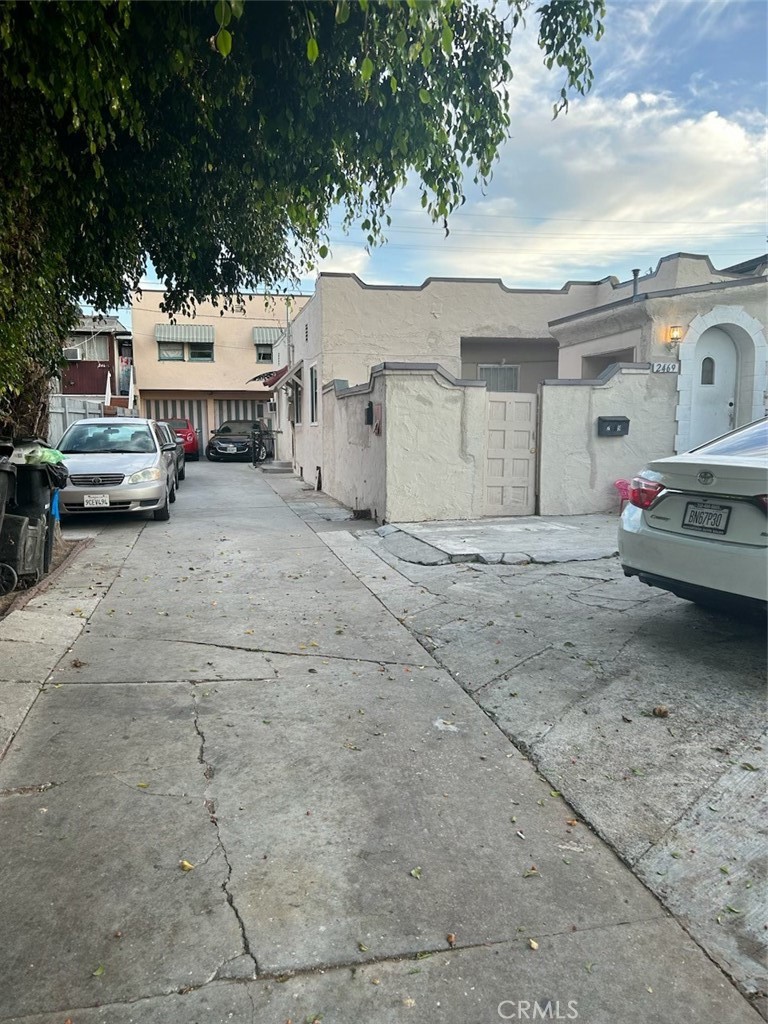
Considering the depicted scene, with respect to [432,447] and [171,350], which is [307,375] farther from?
[171,350]

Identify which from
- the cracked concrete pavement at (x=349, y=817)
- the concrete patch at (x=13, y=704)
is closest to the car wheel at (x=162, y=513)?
the cracked concrete pavement at (x=349, y=817)

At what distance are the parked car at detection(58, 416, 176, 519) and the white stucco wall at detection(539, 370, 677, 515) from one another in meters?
5.89

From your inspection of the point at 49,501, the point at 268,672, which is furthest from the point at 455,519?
the point at 268,672

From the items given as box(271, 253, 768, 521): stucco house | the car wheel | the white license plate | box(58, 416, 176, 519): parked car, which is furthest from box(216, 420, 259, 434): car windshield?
the white license plate

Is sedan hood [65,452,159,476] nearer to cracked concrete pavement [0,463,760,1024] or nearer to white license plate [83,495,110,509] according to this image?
white license plate [83,495,110,509]

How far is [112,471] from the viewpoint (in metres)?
10.1

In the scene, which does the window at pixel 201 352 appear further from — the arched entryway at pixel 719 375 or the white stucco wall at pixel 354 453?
the arched entryway at pixel 719 375

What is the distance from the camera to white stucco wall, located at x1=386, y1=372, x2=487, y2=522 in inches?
379

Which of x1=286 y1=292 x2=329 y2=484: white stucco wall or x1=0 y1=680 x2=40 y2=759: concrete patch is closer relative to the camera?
x1=0 y1=680 x2=40 y2=759: concrete patch

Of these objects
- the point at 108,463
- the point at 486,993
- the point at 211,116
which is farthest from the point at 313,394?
the point at 486,993

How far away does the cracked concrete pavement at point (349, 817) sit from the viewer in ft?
6.49

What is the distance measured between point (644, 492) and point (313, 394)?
12.2m

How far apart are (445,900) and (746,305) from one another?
10851mm

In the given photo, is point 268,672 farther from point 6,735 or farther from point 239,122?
point 239,122
